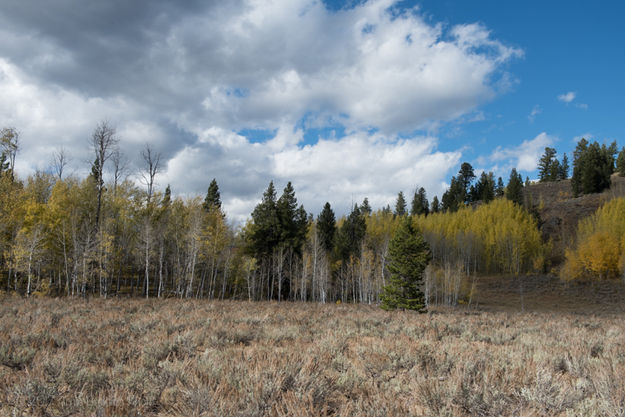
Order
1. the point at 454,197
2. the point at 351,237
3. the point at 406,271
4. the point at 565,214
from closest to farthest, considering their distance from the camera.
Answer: the point at 406,271
the point at 351,237
the point at 565,214
the point at 454,197

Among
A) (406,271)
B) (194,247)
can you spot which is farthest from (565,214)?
(194,247)

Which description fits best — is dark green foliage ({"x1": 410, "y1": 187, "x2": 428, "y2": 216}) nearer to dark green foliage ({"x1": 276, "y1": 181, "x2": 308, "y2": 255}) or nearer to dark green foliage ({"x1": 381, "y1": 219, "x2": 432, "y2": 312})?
dark green foliage ({"x1": 276, "y1": 181, "x2": 308, "y2": 255})

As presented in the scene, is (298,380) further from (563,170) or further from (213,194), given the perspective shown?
(563,170)

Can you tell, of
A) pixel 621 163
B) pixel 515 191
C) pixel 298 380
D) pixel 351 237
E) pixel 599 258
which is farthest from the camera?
pixel 621 163

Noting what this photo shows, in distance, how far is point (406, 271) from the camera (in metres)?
23.2

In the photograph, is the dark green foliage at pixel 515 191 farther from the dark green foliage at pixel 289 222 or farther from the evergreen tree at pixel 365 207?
the dark green foliage at pixel 289 222

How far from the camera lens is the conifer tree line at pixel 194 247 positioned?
25.6 metres

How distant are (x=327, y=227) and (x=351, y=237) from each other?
440cm

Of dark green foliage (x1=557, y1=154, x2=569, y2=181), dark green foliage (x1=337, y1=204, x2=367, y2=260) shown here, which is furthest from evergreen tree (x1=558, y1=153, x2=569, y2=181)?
A: dark green foliage (x1=337, y1=204, x2=367, y2=260)

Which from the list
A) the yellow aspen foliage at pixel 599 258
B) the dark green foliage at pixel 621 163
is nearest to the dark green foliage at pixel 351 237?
the yellow aspen foliage at pixel 599 258

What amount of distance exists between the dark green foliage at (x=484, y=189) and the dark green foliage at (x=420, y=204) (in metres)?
18.9

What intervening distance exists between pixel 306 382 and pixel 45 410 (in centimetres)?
267

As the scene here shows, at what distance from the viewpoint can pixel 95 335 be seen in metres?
7.27

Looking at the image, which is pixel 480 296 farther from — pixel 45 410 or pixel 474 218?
pixel 45 410
